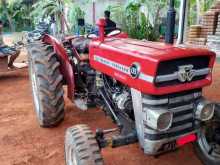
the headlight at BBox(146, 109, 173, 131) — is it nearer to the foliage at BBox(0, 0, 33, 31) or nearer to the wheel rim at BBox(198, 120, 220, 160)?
the wheel rim at BBox(198, 120, 220, 160)

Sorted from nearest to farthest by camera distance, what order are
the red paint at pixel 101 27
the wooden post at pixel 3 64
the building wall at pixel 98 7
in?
the red paint at pixel 101 27 < the wooden post at pixel 3 64 < the building wall at pixel 98 7

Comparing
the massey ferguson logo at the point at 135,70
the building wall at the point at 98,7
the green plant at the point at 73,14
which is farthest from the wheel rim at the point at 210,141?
the building wall at the point at 98,7

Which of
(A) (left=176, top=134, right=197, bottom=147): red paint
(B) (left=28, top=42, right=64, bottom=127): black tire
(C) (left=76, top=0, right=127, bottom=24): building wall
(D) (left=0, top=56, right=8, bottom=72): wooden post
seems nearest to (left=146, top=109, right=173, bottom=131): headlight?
(A) (left=176, top=134, right=197, bottom=147): red paint

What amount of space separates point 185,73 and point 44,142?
2.09m

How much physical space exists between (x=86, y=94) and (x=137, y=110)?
4.65ft

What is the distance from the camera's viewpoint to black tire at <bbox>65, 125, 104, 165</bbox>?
8.07 ft

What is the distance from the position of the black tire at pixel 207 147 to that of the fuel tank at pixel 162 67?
1.81 feet

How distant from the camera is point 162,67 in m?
2.45

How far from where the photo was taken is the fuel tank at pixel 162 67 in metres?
2.44

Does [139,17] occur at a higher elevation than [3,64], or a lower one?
higher

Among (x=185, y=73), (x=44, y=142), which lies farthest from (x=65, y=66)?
(x=185, y=73)

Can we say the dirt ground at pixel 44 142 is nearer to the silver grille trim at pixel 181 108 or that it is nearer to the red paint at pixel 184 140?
the red paint at pixel 184 140

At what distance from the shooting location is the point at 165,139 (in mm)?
2590

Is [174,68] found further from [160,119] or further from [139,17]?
[139,17]
